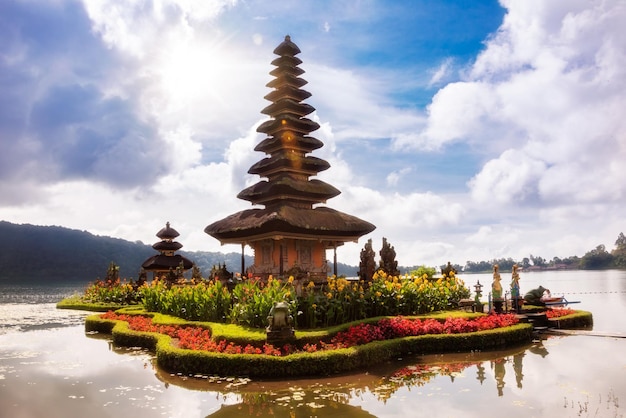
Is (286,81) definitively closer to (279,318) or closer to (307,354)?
(279,318)

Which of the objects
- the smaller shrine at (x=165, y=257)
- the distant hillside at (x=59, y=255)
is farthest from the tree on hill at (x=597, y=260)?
the smaller shrine at (x=165, y=257)

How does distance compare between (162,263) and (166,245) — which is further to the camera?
(166,245)

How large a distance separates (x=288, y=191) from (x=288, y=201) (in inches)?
32.7

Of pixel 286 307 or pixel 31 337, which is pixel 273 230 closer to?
pixel 286 307

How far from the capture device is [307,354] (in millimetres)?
12883

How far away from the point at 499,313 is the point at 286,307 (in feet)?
38.9

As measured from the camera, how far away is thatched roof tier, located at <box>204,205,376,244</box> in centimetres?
2338

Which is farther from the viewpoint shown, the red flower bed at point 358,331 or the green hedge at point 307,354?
the red flower bed at point 358,331

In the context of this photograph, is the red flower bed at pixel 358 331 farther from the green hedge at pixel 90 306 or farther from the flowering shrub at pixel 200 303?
the green hedge at pixel 90 306

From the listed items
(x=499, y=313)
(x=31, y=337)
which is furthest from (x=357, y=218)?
(x=31, y=337)

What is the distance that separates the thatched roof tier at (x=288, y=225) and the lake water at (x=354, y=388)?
9424 mm

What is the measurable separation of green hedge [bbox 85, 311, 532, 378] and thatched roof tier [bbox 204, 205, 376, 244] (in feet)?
22.6

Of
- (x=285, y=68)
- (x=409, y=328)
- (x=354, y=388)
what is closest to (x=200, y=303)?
(x=409, y=328)

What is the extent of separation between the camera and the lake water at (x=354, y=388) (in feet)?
30.9
